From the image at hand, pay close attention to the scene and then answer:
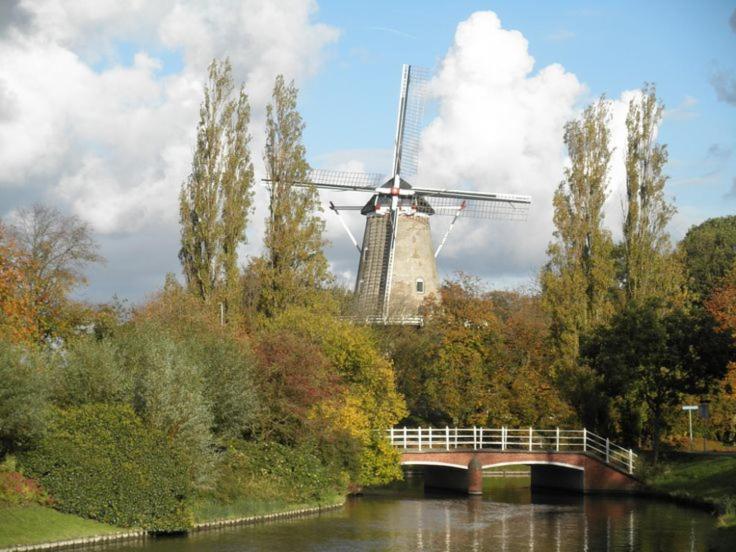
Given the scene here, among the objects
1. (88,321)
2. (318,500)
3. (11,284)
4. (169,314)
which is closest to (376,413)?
(318,500)

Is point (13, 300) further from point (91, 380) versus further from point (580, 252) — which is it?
point (580, 252)

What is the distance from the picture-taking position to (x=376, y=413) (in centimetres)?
4997

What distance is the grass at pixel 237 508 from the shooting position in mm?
37656

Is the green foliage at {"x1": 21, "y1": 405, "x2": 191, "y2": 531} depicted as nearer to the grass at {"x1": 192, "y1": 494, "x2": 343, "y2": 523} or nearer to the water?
the water

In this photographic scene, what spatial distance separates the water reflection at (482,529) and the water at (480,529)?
0.10 feet

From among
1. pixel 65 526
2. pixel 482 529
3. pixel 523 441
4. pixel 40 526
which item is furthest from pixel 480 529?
pixel 523 441

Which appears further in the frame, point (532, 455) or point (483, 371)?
point (483, 371)

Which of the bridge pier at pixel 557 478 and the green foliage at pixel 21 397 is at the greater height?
the green foliage at pixel 21 397

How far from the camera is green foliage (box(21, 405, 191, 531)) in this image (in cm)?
3428

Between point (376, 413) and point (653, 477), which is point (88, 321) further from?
point (653, 477)

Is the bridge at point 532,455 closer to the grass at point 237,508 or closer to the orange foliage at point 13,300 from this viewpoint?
the grass at point 237,508

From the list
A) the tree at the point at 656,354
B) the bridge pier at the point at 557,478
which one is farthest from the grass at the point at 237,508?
the tree at the point at 656,354

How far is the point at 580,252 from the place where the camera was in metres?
57.7

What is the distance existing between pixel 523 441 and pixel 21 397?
97.7ft
